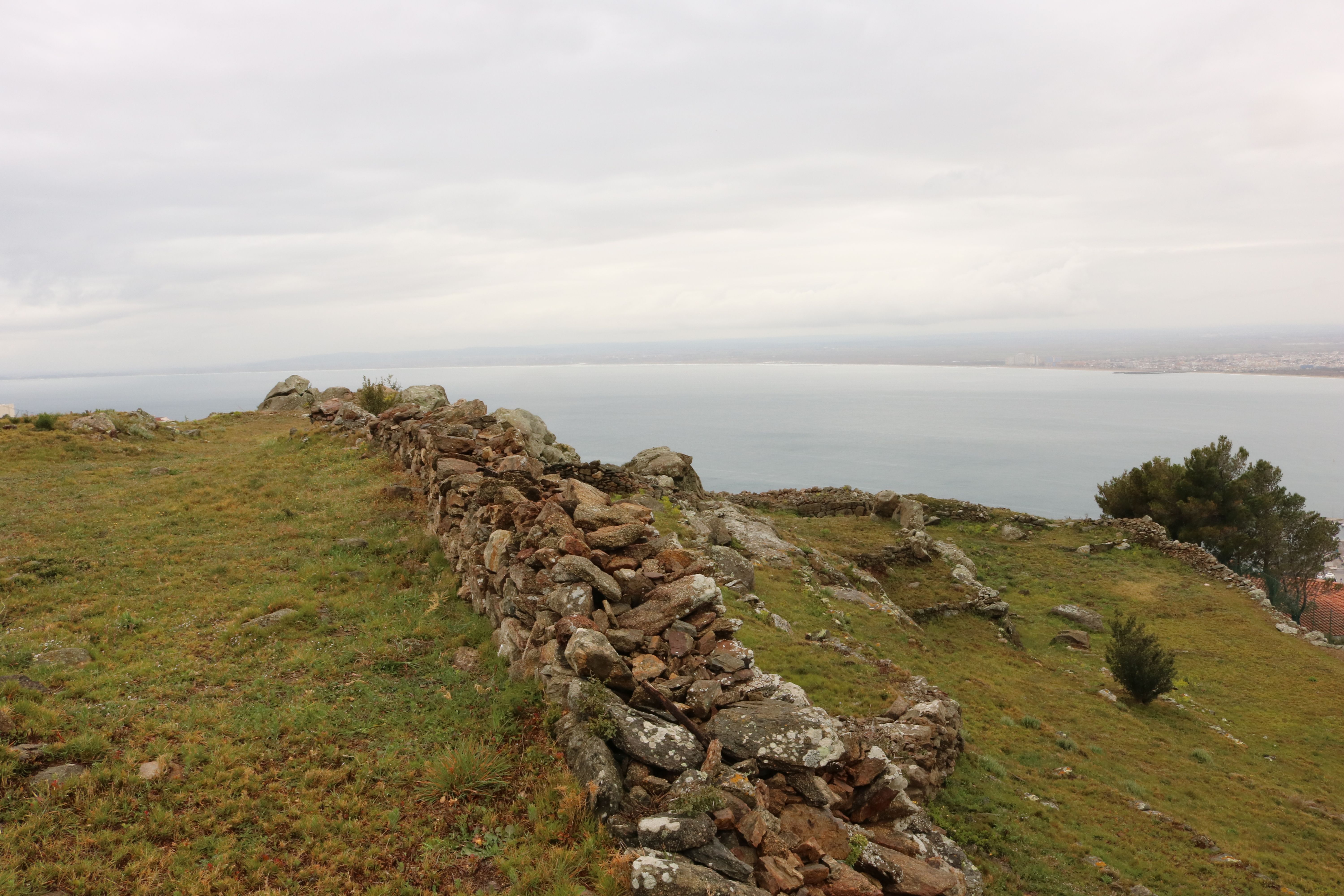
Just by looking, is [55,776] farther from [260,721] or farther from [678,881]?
[678,881]

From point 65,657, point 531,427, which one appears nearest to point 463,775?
point 65,657

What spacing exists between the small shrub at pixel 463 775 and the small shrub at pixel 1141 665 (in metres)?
19.5

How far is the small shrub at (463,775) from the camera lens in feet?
21.5

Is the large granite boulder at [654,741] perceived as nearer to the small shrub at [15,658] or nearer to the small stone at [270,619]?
the small stone at [270,619]

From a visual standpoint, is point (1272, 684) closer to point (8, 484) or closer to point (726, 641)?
point (726, 641)

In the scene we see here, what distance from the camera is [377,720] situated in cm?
779

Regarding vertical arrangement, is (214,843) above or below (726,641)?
below

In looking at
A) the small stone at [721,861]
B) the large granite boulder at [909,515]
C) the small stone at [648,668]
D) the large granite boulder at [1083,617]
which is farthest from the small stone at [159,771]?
the large granite boulder at [909,515]

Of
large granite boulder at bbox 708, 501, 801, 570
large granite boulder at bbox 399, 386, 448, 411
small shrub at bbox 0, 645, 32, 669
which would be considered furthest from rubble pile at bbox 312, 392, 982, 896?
large granite boulder at bbox 399, 386, 448, 411

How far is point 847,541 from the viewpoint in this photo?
28.2 metres

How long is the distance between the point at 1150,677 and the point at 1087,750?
6298mm

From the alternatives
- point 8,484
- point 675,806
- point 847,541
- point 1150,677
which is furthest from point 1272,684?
point 8,484

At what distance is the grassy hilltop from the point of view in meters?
5.71

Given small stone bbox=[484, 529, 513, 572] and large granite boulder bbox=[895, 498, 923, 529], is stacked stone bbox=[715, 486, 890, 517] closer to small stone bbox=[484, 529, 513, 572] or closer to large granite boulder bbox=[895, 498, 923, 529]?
large granite boulder bbox=[895, 498, 923, 529]
